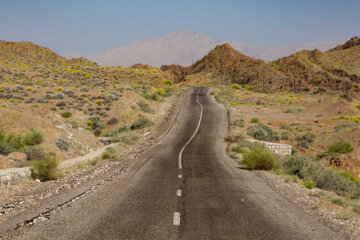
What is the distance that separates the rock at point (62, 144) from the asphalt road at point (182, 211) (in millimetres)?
7305

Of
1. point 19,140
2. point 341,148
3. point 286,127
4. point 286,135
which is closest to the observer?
point 19,140

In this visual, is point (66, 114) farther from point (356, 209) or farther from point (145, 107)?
point (356, 209)

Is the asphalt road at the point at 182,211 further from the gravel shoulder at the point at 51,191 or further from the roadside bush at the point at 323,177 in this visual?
the roadside bush at the point at 323,177

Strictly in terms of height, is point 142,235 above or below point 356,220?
above

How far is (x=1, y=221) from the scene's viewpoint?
24.0ft

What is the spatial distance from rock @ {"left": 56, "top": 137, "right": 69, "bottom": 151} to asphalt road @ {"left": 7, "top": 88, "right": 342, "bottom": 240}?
7305 millimetres

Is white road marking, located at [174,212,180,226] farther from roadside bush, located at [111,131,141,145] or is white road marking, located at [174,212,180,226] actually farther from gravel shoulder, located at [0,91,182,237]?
roadside bush, located at [111,131,141,145]

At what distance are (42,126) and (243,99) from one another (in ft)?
170

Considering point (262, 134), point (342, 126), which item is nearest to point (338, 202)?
point (262, 134)

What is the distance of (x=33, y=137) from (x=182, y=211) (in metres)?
13.0

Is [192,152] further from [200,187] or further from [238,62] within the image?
[238,62]

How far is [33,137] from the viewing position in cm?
1767

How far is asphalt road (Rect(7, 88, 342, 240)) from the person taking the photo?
6609 mm

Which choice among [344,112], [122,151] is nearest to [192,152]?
[122,151]
